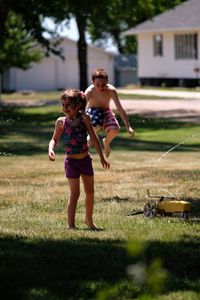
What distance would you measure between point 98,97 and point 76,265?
5.17 m

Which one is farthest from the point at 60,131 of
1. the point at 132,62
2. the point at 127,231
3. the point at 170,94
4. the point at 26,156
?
the point at 132,62

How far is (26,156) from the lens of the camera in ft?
51.9

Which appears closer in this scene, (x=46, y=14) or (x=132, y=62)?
(x=46, y=14)

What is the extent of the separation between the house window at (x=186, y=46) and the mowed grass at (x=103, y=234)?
1323 inches

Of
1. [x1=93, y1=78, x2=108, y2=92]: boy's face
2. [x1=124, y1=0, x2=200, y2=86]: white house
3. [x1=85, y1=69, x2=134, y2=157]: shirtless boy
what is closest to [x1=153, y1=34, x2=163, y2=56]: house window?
[x1=124, y1=0, x2=200, y2=86]: white house

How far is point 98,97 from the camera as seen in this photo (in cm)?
1090

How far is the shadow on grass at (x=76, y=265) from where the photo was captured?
5241mm

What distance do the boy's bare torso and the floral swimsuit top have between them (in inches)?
108

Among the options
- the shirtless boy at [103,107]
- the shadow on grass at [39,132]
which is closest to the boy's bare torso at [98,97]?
the shirtless boy at [103,107]

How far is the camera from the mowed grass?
5238 millimetres

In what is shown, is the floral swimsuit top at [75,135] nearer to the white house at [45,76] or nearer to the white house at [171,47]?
the white house at [171,47]

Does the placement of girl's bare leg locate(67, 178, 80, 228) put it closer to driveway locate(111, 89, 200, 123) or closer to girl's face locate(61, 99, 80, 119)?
girl's face locate(61, 99, 80, 119)

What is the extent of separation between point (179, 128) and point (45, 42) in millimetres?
8465

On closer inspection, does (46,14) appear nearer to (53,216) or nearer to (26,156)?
(26,156)
